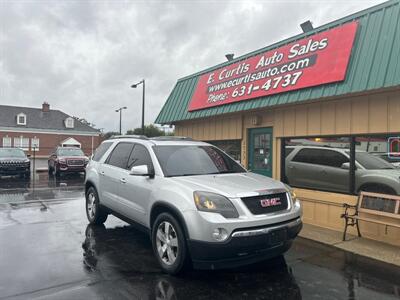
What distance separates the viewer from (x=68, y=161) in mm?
19531

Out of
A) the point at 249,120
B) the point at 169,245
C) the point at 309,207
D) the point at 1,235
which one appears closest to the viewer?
the point at 169,245

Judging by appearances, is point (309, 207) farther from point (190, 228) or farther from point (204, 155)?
point (190, 228)

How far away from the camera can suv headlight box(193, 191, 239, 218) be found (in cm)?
422

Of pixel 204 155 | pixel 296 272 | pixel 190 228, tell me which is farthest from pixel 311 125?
pixel 190 228

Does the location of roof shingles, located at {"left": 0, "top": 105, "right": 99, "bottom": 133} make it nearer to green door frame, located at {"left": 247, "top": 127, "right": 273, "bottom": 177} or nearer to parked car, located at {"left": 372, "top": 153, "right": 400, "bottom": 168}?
green door frame, located at {"left": 247, "top": 127, "right": 273, "bottom": 177}

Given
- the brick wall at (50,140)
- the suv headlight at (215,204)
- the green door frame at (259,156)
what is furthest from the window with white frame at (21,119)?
the suv headlight at (215,204)

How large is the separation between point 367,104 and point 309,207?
258cm

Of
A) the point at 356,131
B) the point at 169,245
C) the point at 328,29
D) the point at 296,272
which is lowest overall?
the point at 296,272

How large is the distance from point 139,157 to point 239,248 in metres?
2.58

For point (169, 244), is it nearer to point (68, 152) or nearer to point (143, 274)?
point (143, 274)

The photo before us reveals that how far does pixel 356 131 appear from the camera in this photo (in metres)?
6.68

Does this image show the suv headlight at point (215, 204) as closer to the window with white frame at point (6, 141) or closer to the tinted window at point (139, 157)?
the tinted window at point (139, 157)

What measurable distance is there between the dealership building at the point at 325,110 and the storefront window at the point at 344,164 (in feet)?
0.06

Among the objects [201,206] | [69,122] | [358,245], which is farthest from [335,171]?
[69,122]
